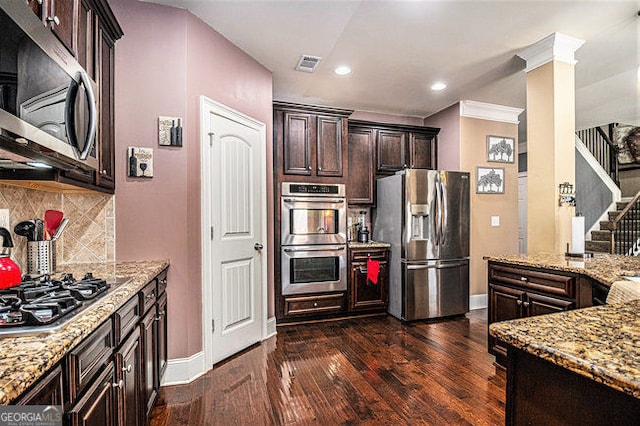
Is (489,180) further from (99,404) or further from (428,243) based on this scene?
(99,404)

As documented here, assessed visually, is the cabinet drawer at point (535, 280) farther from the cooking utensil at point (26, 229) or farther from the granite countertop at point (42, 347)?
the cooking utensil at point (26, 229)

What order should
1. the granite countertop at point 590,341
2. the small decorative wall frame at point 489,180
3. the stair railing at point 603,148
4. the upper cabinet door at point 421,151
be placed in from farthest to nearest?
the stair railing at point 603,148 < the upper cabinet door at point 421,151 < the small decorative wall frame at point 489,180 < the granite countertop at point 590,341

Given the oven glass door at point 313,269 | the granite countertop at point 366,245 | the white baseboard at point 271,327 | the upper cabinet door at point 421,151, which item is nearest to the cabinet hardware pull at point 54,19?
the oven glass door at point 313,269

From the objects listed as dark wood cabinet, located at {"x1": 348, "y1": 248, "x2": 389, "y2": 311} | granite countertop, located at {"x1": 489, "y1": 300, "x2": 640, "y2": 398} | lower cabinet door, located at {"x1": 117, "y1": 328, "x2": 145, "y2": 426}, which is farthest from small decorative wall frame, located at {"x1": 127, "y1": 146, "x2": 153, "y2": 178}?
dark wood cabinet, located at {"x1": 348, "y1": 248, "x2": 389, "y2": 311}

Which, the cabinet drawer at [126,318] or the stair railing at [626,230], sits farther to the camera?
the stair railing at [626,230]

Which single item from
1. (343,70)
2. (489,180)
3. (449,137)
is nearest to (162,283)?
(343,70)

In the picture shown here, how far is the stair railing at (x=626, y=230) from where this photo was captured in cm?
537

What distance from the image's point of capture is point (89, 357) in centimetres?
104

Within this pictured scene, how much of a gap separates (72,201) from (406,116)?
435 cm

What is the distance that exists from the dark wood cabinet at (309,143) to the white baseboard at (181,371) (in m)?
2.04

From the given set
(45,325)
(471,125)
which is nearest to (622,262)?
(471,125)

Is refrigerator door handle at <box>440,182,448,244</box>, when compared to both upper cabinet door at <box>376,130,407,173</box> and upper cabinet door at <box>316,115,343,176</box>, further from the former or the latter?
upper cabinet door at <box>316,115,343,176</box>

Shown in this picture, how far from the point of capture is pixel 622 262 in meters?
2.23

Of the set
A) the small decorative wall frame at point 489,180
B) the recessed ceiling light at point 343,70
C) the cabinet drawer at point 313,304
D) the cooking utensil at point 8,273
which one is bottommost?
the cabinet drawer at point 313,304
